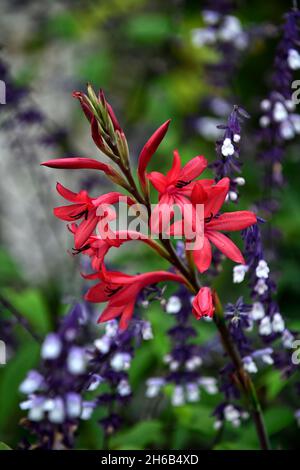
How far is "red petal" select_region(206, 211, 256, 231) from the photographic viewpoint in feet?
4.93

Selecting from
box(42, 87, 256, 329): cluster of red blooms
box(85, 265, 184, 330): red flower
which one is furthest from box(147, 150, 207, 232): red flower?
box(85, 265, 184, 330): red flower

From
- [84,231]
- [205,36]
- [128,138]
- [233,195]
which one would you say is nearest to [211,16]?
[205,36]

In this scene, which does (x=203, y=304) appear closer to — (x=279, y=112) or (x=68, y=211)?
(x=68, y=211)

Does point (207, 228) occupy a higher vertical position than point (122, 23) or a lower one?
lower

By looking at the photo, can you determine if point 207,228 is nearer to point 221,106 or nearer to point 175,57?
point 221,106

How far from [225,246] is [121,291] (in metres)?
0.29

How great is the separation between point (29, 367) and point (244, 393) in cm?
109

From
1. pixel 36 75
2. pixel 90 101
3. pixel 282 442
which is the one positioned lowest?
pixel 282 442

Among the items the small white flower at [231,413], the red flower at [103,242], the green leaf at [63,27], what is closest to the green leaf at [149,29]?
the green leaf at [63,27]

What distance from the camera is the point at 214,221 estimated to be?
1.54 meters

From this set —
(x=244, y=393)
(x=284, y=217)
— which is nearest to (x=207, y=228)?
(x=244, y=393)

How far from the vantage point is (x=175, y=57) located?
15.8 ft

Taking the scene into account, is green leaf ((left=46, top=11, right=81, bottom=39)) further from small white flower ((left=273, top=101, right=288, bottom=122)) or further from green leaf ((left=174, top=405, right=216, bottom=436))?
green leaf ((left=174, top=405, right=216, bottom=436))

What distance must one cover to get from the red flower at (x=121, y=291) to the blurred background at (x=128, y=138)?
0.69 m
